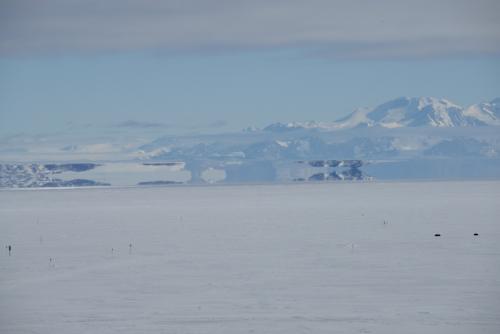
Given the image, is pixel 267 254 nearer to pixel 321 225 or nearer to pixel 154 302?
pixel 154 302

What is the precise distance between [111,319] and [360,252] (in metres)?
18.1

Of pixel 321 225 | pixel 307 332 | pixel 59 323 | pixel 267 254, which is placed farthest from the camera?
pixel 321 225

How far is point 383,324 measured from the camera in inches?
994

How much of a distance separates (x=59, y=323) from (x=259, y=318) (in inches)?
217

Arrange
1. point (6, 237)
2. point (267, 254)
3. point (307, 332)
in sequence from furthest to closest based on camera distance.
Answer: point (6, 237)
point (267, 254)
point (307, 332)

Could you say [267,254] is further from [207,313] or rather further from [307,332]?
[307,332]

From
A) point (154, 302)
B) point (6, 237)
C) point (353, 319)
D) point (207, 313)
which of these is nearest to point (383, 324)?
point (353, 319)

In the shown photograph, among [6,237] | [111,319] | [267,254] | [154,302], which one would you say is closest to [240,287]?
[154,302]

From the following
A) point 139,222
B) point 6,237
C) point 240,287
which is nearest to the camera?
point 240,287

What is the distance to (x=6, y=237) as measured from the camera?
2175 inches

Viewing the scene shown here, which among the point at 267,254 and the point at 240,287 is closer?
the point at 240,287

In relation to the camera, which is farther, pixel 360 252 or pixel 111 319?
pixel 360 252

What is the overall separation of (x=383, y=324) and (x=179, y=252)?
19.8m

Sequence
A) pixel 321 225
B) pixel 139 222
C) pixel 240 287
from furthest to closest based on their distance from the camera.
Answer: pixel 139 222, pixel 321 225, pixel 240 287
